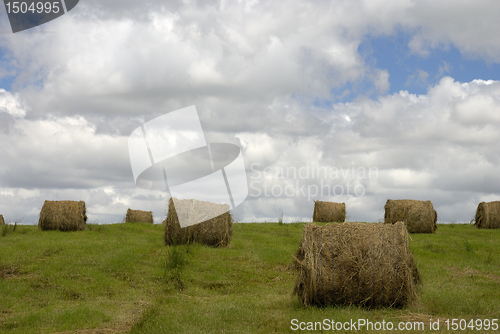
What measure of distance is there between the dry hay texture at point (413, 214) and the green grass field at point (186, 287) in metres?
5.00

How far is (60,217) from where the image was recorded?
2208cm

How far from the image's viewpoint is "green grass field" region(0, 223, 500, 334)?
810 cm

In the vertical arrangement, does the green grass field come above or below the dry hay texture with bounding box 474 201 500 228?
below

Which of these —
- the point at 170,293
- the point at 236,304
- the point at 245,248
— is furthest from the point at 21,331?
the point at 245,248

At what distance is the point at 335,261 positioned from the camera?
8867 mm

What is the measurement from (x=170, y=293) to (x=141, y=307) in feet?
4.66

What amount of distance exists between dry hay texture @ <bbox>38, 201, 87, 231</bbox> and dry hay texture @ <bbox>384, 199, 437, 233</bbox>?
658 inches

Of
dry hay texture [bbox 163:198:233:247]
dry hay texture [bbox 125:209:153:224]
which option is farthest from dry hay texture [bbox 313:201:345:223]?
dry hay texture [bbox 163:198:233:247]

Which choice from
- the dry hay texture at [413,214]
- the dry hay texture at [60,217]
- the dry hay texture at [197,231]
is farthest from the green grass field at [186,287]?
the dry hay texture at [413,214]

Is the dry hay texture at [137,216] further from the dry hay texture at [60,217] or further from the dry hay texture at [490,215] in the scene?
the dry hay texture at [490,215]

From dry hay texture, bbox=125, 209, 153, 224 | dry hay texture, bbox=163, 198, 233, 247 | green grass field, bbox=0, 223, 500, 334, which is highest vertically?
dry hay texture, bbox=125, 209, 153, 224

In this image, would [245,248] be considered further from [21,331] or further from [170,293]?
[21,331]

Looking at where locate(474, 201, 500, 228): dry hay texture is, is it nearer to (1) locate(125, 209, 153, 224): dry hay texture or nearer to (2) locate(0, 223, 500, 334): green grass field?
(2) locate(0, 223, 500, 334): green grass field

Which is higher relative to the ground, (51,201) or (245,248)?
(51,201)
